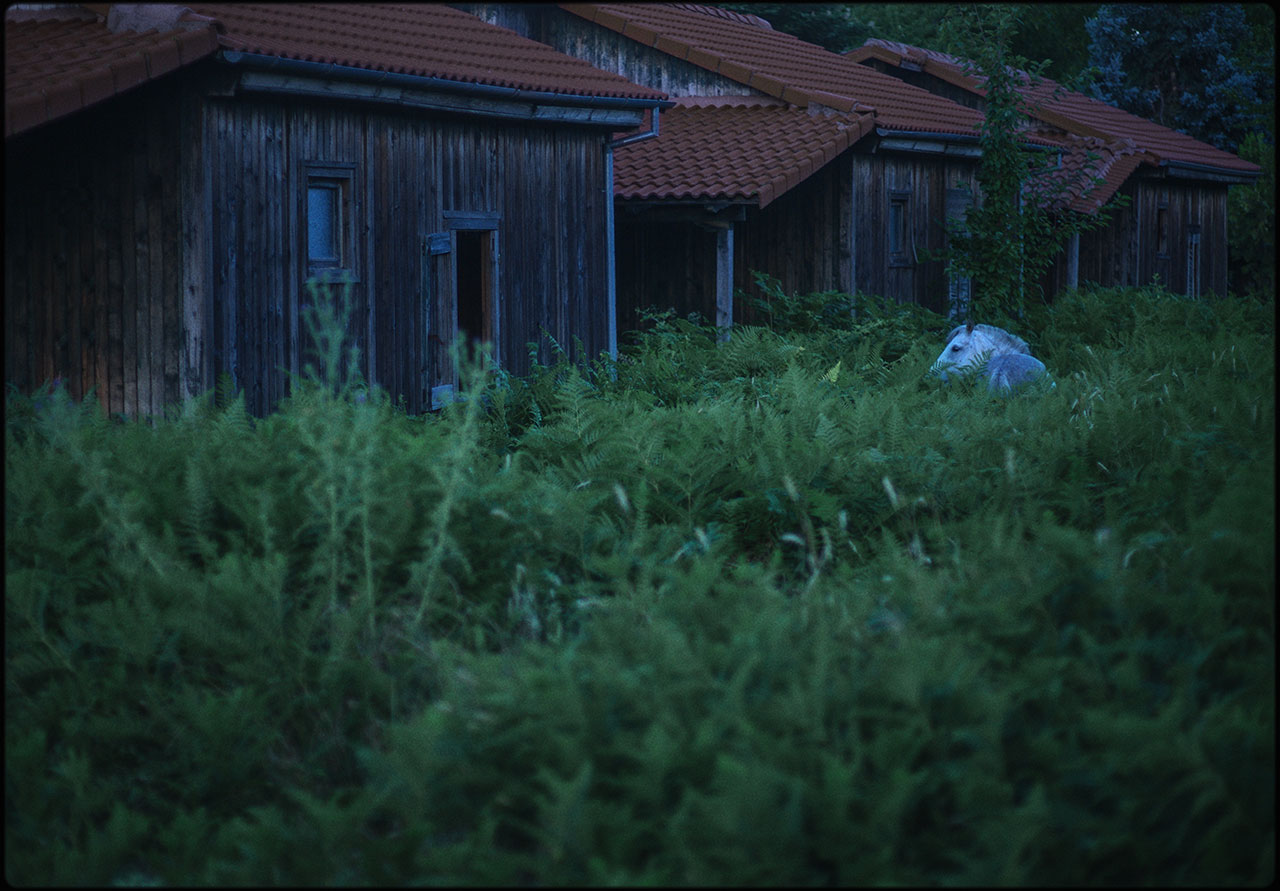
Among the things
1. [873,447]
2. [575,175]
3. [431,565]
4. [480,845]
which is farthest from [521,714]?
[575,175]

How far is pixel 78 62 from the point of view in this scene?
7.64m

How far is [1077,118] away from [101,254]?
2100 cm

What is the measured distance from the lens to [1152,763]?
10.6ft

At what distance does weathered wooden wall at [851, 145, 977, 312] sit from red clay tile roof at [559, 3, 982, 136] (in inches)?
25.3

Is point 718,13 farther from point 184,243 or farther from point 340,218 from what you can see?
point 184,243

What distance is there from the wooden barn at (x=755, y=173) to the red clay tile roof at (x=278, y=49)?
2421mm

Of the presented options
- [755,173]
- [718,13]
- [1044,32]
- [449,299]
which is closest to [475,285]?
[449,299]

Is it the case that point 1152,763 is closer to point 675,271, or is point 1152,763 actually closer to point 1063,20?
point 675,271

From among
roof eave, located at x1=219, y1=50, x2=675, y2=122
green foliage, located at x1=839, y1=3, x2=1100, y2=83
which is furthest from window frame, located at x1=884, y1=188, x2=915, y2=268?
green foliage, located at x1=839, y1=3, x2=1100, y2=83

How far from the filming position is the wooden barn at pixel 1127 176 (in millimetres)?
23016

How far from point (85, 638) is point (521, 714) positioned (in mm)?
1890

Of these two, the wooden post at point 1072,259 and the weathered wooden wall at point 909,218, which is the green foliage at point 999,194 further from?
the wooden post at point 1072,259

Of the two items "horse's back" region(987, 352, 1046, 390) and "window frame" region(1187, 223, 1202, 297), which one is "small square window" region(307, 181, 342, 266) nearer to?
"horse's back" region(987, 352, 1046, 390)

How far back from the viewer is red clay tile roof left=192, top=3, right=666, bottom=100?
8.82 m
